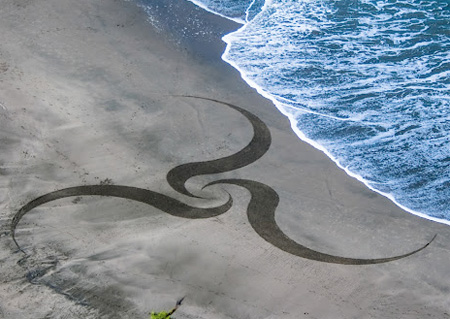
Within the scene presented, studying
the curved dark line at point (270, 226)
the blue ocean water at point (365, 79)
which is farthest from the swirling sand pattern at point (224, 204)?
the blue ocean water at point (365, 79)

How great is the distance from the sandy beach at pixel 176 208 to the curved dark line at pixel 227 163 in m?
0.03

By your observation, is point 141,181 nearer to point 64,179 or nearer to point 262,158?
point 64,179

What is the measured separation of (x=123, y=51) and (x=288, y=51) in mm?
3777

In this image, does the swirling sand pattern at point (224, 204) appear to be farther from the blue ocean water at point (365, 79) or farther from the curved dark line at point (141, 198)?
the blue ocean water at point (365, 79)

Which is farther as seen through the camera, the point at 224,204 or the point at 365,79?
the point at 365,79

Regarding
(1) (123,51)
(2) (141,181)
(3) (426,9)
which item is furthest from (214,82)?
(3) (426,9)

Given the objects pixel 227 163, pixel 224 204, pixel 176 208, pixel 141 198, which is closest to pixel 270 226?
pixel 224 204

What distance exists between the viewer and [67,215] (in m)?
11.2

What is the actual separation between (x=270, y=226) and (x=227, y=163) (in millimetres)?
1856

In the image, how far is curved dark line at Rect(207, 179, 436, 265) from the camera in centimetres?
1087

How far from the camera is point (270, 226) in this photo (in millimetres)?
11438

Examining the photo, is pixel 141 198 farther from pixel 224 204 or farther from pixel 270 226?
pixel 270 226

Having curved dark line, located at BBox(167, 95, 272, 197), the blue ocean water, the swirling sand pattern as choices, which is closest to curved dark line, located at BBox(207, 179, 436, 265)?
the swirling sand pattern

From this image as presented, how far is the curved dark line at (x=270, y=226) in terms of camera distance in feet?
35.7
